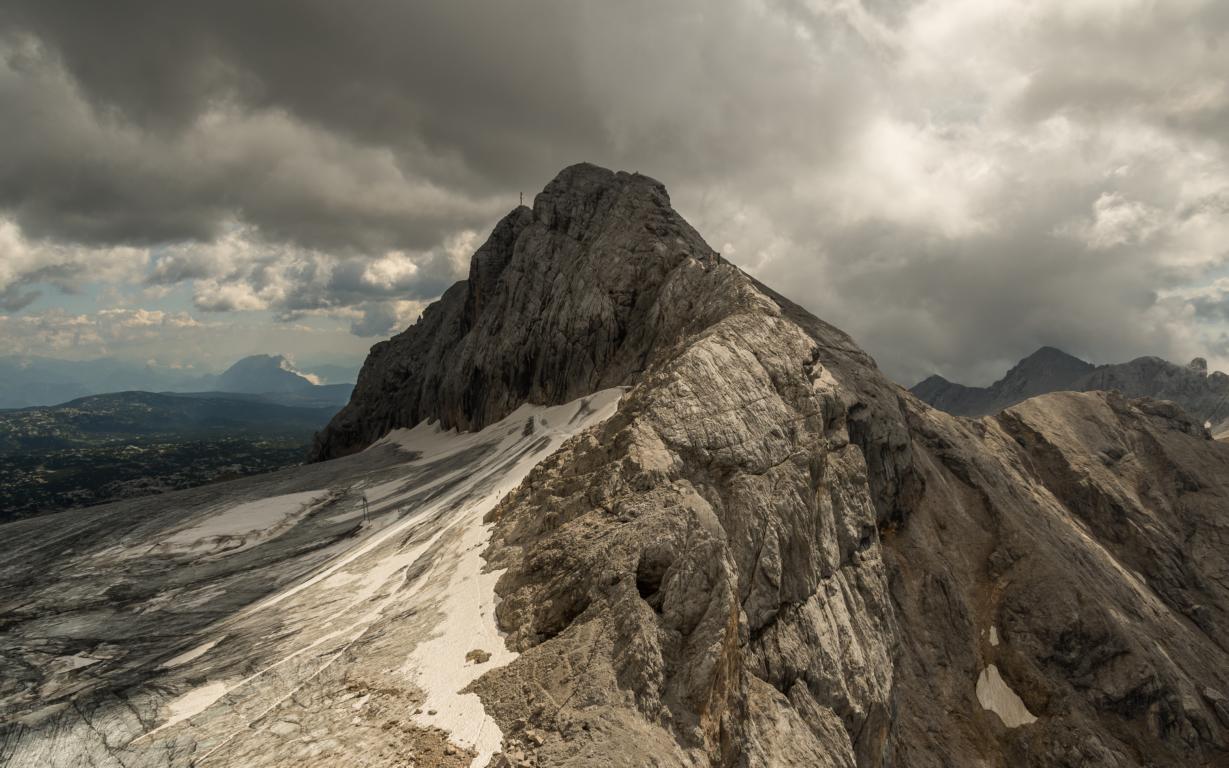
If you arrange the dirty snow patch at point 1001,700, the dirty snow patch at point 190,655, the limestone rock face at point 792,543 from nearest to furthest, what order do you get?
the limestone rock face at point 792,543 < the dirty snow patch at point 190,655 < the dirty snow patch at point 1001,700

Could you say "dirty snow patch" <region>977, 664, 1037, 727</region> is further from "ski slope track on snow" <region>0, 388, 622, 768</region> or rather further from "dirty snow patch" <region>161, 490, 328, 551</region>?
"dirty snow patch" <region>161, 490, 328, 551</region>

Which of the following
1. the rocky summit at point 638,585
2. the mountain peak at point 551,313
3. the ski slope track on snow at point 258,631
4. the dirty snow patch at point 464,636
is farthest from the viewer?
the mountain peak at point 551,313

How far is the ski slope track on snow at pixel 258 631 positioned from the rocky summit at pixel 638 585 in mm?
167

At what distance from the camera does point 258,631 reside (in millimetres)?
24250

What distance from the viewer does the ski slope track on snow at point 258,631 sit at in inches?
589

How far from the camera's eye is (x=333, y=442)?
367 ft

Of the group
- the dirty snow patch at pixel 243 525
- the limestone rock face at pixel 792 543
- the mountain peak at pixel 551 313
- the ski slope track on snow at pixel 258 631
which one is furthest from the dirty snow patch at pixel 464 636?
the mountain peak at pixel 551 313

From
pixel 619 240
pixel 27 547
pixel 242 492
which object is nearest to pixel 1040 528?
pixel 619 240

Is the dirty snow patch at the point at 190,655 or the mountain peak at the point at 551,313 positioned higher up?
the mountain peak at the point at 551,313

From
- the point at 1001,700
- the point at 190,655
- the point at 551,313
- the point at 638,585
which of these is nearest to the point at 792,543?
the point at 638,585

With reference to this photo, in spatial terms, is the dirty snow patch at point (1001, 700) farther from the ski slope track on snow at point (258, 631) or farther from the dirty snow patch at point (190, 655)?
the dirty snow patch at point (190, 655)

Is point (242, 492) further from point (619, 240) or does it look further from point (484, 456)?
point (619, 240)

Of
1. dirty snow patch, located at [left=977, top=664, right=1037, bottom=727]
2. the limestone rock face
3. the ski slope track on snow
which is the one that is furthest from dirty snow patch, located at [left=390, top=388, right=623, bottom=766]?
dirty snow patch, located at [left=977, top=664, right=1037, bottom=727]

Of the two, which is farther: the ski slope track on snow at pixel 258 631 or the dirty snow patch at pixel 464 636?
the ski slope track on snow at pixel 258 631
